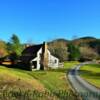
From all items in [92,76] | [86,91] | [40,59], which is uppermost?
[40,59]

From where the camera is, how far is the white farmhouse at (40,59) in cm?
8725

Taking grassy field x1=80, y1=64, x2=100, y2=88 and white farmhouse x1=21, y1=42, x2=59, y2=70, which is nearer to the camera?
grassy field x1=80, y1=64, x2=100, y2=88

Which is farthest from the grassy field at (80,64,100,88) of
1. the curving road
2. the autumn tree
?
the autumn tree

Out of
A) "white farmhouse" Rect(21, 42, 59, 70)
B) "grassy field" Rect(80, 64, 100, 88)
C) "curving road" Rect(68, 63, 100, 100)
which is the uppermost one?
"white farmhouse" Rect(21, 42, 59, 70)

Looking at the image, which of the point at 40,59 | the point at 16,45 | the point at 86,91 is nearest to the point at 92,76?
the point at 40,59

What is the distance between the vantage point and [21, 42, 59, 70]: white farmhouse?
8725 centimetres

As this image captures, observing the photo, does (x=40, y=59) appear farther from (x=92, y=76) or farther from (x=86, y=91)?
(x=86, y=91)

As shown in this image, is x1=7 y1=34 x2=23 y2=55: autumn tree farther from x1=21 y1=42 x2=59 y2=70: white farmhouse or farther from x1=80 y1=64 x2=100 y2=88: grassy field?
x1=80 y1=64 x2=100 y2=88: grassy field

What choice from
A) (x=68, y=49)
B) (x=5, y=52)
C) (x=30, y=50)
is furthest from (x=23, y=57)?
(x=68, y=49)

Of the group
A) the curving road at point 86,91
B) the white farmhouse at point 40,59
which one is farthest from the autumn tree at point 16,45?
the curving road at point 86,91

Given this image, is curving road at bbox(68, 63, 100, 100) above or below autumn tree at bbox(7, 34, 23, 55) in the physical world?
below

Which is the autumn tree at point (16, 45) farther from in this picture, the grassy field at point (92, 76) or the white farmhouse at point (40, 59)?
the grassy field at point (92, 76)

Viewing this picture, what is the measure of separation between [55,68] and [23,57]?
44.0 ft

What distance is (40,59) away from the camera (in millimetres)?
89125
